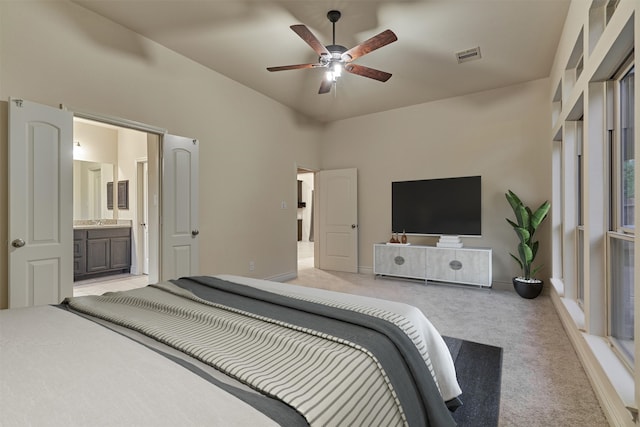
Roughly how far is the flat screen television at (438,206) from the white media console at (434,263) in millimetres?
320

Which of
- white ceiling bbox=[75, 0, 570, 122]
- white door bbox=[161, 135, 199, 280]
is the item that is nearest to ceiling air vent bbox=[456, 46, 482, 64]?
white ceiling bbox=[75, 0, 570, 122]

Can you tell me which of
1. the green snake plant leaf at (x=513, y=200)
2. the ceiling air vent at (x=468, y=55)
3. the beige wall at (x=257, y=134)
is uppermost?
the ceiling air vent at (x=468, y=55)

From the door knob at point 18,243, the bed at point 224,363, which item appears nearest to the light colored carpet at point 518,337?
the bed at point 224,363

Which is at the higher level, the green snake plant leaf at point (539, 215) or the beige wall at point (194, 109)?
the beige wall at point (194, 109)

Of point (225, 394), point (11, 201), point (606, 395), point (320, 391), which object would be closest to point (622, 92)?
point (606, 395)

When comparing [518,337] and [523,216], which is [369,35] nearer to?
[523,216]

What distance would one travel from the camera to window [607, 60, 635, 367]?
1.79m

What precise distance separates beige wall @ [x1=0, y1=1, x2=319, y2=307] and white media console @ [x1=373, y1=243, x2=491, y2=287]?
1487 millimetres

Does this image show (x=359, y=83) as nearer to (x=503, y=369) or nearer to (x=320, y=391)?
(x=503, y=369)

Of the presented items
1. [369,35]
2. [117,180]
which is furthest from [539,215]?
[117,180]

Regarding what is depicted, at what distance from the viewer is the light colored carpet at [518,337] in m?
1.70

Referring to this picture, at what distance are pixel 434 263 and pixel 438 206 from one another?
2.81 feet

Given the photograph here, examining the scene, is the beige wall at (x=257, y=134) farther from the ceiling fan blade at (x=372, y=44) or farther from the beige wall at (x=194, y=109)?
the ceiling fan blade at (x=372, y=44)

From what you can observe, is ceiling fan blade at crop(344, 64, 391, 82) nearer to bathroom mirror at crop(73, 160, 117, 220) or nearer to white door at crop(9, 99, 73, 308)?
white door at crop(9, 99, 73, 308)
